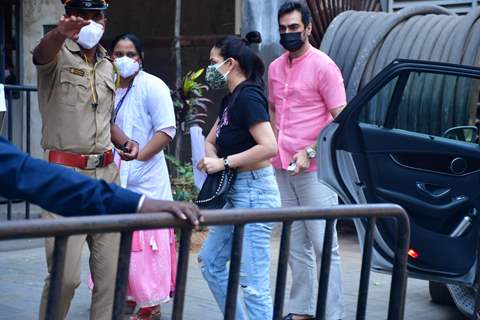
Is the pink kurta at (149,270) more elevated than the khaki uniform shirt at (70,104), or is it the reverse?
the khaki uniform shirt at (70,104)

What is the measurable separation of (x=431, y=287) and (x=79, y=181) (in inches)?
162

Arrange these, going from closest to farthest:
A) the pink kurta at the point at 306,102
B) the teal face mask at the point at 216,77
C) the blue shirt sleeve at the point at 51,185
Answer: the blue shirt sleeve at the point at 51,185, the teal face mask at the point at 216,77, the pink kurta at the point at 306,102

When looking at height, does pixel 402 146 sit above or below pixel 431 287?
above

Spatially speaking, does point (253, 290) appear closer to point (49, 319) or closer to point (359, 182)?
point (359, 182)

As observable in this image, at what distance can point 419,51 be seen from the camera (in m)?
9.06

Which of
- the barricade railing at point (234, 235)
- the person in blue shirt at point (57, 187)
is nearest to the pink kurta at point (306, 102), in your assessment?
the barricade railing at point (234, 235)

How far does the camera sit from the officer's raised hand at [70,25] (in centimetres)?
444

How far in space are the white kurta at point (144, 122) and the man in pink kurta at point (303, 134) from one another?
0.73 metres

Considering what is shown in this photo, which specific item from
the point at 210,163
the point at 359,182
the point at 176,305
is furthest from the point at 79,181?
the point at 359,182

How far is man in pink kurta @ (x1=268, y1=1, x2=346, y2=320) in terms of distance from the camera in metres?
5.82

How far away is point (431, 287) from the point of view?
6.63 metres

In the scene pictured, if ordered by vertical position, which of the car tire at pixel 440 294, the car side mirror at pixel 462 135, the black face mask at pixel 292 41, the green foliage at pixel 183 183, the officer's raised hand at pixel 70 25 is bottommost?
the car tire at pixel 440 294

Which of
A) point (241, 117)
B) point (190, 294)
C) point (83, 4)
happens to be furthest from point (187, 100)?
point (83, 4)

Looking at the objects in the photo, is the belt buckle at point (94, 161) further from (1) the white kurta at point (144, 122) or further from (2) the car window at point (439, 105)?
(2) the car window at point (439, 105)
